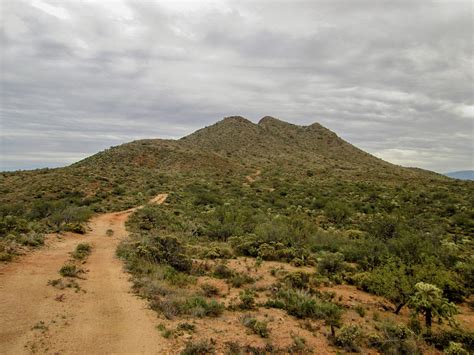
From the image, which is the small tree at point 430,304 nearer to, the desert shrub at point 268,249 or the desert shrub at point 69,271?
the desert shrub at point 268,249

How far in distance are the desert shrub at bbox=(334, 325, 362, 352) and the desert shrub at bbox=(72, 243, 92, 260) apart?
10340 mm

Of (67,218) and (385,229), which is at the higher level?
(67,218)

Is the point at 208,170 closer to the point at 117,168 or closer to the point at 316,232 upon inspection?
the point at 117,168

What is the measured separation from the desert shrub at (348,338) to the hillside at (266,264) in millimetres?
28

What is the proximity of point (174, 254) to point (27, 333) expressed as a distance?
22.0ft

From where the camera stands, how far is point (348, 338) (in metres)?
7.20

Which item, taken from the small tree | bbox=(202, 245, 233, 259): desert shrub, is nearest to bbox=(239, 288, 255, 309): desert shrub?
the small tree

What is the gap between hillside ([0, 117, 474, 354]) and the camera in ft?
24.8

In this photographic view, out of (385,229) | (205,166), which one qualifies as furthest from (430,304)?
(205,166)

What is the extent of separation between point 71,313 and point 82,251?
6.65m

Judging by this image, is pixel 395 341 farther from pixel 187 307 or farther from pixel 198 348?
pixel 187 307

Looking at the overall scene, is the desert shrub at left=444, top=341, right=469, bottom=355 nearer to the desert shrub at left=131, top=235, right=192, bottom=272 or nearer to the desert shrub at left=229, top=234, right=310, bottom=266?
the desert shrub at left=229, top=234, right=310, bottom=266

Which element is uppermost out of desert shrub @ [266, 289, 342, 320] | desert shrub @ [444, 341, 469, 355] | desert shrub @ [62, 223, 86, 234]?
desert shrub @ [62, 223, 86, 234]

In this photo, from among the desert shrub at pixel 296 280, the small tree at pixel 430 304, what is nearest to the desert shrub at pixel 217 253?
the desert shrub at pixel 296 280
